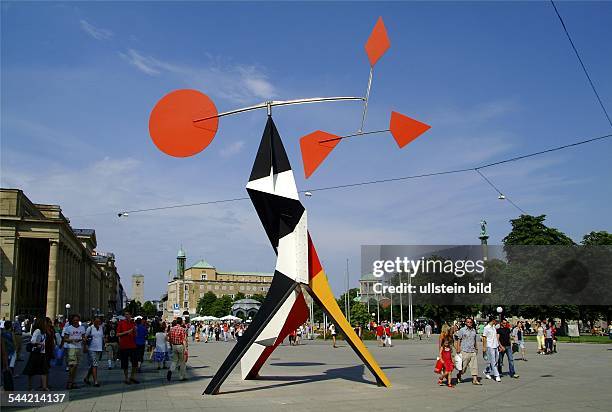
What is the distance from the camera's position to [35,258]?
241ft

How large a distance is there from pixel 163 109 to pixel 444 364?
922cm

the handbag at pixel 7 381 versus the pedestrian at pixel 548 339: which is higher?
the handbag at pixel 7 381

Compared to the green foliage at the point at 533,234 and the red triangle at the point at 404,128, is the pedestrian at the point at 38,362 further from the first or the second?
the green foliage at the point at 533,234

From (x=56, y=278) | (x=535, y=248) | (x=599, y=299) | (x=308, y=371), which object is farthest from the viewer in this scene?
(x=56, y=278)

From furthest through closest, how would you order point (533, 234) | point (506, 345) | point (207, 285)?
point (207, 285) → point (533, 234) → point (506, 345)

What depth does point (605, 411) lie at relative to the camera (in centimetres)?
1070

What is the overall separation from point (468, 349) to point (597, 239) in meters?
53.3

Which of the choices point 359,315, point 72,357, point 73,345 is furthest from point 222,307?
point 72,357

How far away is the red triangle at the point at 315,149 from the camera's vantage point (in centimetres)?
1398

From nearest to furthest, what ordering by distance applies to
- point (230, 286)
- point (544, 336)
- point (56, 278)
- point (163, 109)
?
point (163, 109), point (544, 336), point (56, 278), point (230, 286)

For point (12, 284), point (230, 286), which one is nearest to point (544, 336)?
point (12, 284)

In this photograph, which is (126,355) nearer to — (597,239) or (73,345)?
(73,345)

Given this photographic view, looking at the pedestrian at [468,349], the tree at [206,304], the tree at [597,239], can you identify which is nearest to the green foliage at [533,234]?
the tree at [597,239]

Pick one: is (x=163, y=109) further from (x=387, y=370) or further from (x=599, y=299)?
(x=599, y=299)
